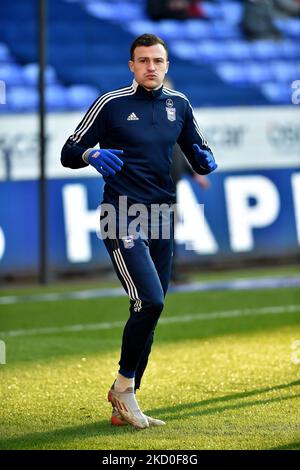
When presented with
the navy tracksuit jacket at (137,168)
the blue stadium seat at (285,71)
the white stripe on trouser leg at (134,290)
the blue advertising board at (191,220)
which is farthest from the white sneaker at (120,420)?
the blue stadium seat at (285,71)

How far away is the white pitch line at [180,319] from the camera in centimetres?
1055

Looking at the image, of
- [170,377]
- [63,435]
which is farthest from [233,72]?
[63,435]

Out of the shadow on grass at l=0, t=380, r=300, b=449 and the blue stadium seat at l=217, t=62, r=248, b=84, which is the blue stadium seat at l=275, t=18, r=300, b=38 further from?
the shadow on grass at l=0, t=380, r=300, b=449

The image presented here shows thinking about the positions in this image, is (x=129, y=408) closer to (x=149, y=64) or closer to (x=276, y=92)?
(x=149, y=64)

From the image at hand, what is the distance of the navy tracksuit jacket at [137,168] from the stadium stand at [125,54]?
9298 millimetres

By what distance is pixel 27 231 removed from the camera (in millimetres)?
14719

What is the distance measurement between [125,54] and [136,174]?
11219 mm

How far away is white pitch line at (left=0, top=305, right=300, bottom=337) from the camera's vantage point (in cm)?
1055

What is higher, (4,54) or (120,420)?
(4,54)

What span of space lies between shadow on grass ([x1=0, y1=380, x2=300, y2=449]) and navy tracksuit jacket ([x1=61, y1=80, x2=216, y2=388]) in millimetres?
345

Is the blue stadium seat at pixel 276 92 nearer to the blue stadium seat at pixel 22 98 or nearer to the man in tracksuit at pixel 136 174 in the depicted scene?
the blue stadium seat at pixel 22 98

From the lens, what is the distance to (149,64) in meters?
6.53

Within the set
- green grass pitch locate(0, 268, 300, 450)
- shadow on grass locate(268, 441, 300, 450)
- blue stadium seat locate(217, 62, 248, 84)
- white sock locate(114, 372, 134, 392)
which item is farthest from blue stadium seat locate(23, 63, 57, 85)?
shadow on grass locate(268, 441, 300, 450)

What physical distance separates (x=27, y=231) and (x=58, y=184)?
70cm
